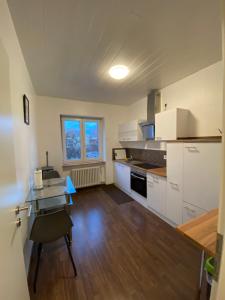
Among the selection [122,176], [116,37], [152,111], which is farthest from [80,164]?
[116,37]

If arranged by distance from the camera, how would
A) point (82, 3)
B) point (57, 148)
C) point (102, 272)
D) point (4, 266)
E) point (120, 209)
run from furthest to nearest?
point (57, 148) → point (120, 209) → point (102, 272) → point (82, 3) → point (4, 266)

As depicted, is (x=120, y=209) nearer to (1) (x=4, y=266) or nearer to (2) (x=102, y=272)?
(2) (x=102, y=272)

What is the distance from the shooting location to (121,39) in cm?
153

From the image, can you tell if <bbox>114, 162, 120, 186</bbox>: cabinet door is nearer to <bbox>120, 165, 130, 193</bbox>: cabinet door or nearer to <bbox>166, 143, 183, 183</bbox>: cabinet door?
<bbox>120, 165, 130, 193</bbox>: cabinet door

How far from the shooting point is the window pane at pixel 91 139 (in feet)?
13.9

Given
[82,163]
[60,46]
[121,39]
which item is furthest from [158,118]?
[82,163]

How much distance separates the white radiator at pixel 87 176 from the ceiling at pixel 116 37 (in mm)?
2405

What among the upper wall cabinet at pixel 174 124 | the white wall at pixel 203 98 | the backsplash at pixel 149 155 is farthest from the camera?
the backsplash at pixel 149 155

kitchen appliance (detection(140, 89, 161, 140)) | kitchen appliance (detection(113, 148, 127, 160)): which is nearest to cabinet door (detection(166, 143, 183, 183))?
kitchen appliance (detection(140, 89, 161, 140))

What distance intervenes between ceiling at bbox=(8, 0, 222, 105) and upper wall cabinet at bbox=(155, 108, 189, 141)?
0.67 metres

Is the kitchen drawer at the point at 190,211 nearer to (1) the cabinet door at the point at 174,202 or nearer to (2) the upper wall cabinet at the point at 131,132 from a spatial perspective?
(1) the cabinet door at the point at 174,202

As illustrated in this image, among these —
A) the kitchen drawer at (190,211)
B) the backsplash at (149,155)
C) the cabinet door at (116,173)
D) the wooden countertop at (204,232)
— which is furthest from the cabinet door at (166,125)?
the cabinet door at (116,173)

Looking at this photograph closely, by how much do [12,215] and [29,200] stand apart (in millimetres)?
859

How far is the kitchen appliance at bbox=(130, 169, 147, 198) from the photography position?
288 cm
